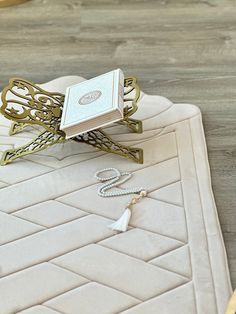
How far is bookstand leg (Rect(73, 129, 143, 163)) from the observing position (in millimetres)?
1547

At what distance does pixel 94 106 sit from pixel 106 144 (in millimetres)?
151

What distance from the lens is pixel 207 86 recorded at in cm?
192

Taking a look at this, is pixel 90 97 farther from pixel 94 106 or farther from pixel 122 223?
pixel 122 223

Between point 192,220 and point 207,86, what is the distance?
0.70 meters

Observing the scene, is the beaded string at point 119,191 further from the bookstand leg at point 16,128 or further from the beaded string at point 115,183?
the bookstand leg at point 16,128

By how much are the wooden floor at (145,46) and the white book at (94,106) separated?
39 centimetres

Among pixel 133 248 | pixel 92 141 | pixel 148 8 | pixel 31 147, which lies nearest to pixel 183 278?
pixel 133 248

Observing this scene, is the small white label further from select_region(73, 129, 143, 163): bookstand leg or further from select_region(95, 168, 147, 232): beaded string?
select_region(95, 168, 147, 232): beaded string

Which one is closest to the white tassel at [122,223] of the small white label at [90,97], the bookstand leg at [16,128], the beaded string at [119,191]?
the beaded string at [119,191]

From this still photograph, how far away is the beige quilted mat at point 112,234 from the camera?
1224 mm

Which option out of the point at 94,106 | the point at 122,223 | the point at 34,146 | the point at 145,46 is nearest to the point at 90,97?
the point at 94,106

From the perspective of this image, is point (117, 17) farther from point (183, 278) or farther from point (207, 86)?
point (183, 278)

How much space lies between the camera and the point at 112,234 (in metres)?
1.37

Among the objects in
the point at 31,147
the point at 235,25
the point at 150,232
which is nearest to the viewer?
the point at 150,232
